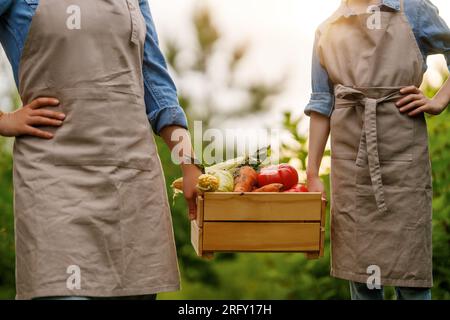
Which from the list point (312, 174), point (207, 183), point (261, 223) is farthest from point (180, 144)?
point (312, 174)

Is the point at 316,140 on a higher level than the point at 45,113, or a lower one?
lower

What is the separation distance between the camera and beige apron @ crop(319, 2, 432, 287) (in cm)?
363

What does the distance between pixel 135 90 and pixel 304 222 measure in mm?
812

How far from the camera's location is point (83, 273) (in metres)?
2.96

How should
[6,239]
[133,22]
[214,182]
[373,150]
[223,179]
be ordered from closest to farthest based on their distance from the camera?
[133,22], [214,182], [223,179], [373,150], [6,239]

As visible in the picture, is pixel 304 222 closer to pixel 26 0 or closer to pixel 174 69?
pixel 26 0

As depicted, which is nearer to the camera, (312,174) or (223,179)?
(223,179)

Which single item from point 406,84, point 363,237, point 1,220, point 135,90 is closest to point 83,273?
point 135,90

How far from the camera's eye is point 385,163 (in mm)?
3641

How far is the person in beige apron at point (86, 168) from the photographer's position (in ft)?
9.67

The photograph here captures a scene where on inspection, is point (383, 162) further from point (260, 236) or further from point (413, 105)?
point (260, 236)

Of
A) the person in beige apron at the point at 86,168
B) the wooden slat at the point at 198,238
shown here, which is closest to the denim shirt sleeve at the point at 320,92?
the wooden slat at the point at 198,238

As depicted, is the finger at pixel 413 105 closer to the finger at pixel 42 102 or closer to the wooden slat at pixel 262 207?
the wooden slat at pixel 262 207

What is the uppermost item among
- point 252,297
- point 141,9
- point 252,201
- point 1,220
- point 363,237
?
point 141,9
